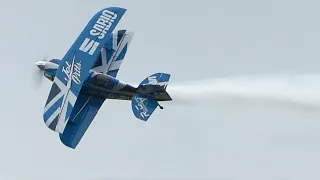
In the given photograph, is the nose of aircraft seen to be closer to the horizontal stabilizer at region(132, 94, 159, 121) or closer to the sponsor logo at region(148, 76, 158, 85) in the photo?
the horizontal stabilizer at region(132, 94, 159, 121)

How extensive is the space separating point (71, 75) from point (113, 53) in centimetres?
401

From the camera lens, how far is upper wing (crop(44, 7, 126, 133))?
38812mm

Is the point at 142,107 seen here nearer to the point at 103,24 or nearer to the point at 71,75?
the point at 71,75

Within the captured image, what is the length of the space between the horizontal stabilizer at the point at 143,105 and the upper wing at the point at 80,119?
97.4 inches

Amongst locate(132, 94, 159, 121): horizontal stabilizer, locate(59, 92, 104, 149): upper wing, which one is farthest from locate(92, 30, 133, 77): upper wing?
locate(132, 94, 159, 121): horizontal stabilizer

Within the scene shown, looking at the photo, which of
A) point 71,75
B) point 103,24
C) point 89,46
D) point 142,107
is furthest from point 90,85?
point 142,107

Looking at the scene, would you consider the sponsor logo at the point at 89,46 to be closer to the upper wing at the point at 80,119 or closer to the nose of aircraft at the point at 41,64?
the upper wing at the point at 80,119

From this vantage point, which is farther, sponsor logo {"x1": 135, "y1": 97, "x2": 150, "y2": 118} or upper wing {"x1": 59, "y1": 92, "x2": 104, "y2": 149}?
upper wing {"x1": 59, "y1": 92, "x2": 104, "y2": 149}

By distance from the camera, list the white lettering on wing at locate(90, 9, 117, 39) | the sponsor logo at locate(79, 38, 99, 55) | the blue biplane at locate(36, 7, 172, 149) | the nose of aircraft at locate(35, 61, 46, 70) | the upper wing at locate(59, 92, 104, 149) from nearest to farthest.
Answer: the blue biplane at locate(36, 7, 172, 149) < the sponsor logo at locate(79, 38, 99, 55) < the upper wing at locate(59, 92, 104, 149) < the white lettering on wing at locate(90, 9, 117, 39) < the nose of aircraft at locate(35, 61, 46, 70)

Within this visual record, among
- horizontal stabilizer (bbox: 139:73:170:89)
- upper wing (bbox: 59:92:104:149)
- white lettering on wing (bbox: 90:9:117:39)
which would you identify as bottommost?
upper wing (bbox: 59:92:104:149)

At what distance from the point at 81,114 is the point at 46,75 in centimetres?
224

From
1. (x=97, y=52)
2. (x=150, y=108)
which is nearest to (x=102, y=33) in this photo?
(x=97, y=52)

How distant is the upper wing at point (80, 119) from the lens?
40.1m

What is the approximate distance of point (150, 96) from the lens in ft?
129
